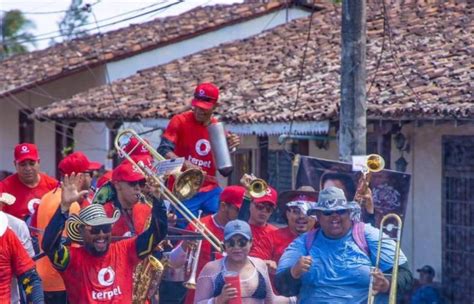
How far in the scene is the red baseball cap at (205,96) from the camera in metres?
9.62

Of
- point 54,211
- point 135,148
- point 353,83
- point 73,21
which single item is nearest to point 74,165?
point 54,211

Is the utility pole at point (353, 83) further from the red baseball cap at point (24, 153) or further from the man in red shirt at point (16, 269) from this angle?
the man in red shirt at point (16, 269)

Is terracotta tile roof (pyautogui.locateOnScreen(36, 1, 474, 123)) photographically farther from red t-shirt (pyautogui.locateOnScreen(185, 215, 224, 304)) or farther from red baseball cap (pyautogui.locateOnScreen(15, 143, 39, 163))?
red baseball cap (pyautogui.locateOnScreen(15, 143, 39, 163))

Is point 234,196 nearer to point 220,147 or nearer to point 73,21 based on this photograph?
point 220,147

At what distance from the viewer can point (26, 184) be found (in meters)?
9.55

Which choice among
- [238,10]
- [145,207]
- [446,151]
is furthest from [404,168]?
[238,10]

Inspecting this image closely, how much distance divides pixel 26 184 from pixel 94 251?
7.67 feet

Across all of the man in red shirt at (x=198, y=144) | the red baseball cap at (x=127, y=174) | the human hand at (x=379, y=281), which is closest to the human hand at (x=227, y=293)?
the human hand at (x=379, y=281)

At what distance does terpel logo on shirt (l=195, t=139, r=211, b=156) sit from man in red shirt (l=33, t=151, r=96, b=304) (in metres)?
1.32

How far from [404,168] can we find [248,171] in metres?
4.14

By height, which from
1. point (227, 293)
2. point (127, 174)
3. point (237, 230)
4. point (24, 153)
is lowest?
point (227, 293)

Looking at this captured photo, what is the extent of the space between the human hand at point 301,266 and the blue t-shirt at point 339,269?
80 millimetres

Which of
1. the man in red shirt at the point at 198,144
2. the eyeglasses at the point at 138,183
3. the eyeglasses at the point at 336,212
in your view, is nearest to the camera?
the eyeglasses at the point at 336,212

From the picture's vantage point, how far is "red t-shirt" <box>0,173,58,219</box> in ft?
30.9
